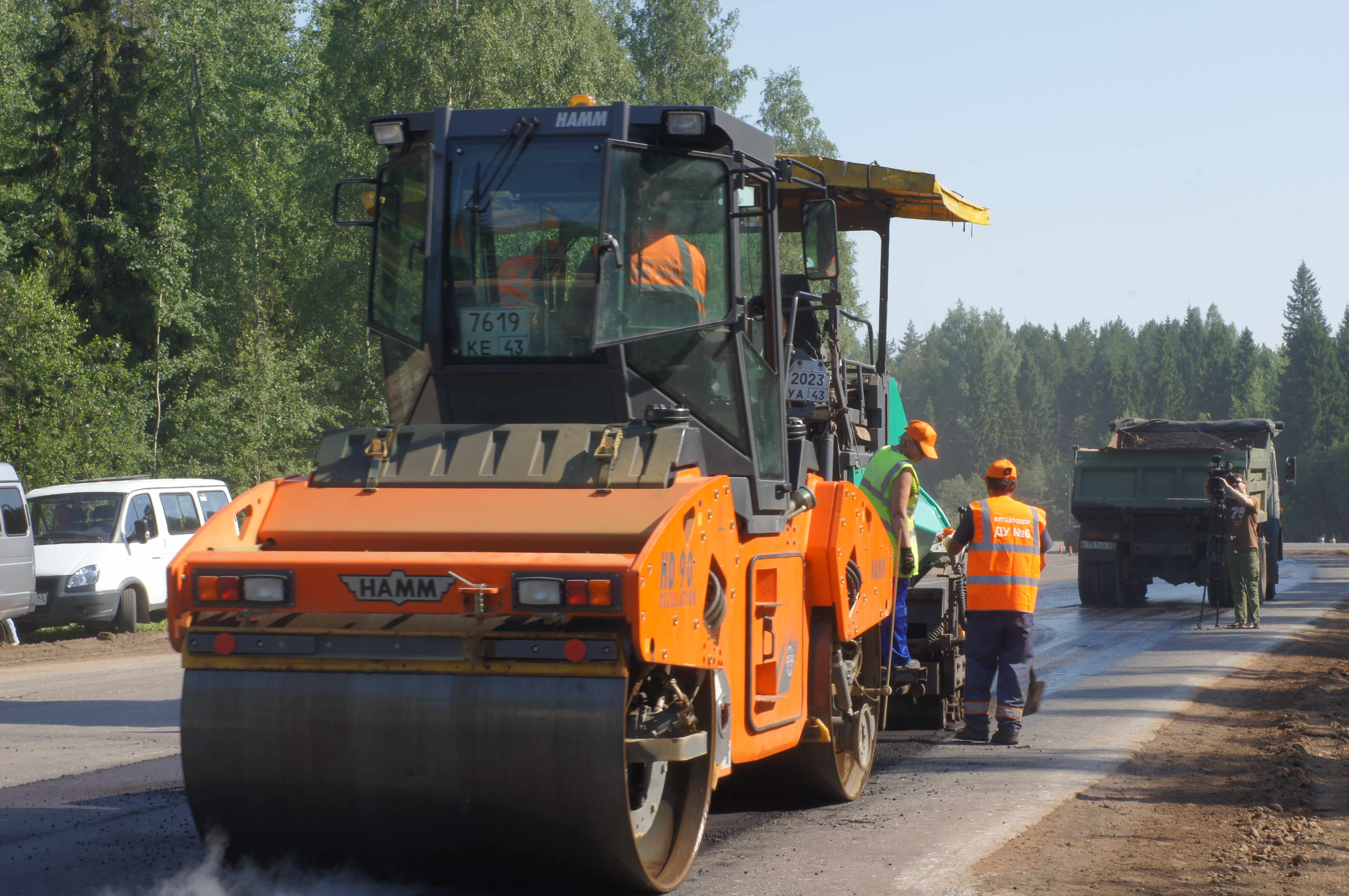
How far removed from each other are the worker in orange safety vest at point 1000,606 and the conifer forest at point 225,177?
59.1 feet

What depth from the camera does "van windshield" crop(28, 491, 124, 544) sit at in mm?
16984

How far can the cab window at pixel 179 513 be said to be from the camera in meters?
17.8

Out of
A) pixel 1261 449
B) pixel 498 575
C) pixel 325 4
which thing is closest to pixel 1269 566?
pixel 1261 449

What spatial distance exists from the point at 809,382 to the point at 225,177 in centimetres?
3181

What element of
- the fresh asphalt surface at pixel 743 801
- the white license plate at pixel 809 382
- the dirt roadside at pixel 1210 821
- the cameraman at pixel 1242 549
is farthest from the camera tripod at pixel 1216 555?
the white license plate at pixel 809 382

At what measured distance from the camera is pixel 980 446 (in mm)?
129125

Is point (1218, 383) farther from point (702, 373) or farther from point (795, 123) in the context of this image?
point (702, 373)

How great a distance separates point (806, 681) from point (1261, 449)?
60.1 ft

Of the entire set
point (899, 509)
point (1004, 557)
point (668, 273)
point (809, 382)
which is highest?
point (668, 273)

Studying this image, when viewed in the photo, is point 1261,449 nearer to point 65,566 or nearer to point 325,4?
point 65,566

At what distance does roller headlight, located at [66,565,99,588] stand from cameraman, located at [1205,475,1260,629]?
529 inches

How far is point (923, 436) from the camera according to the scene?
9.05 metres

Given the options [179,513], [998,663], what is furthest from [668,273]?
[179,513]

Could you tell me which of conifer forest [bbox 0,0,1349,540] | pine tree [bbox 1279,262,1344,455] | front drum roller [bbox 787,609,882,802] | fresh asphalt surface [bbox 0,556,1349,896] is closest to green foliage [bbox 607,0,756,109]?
conifer forest [bbox 0,0,1349,540]
